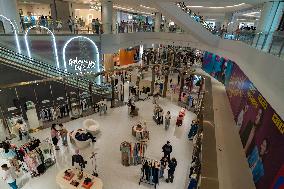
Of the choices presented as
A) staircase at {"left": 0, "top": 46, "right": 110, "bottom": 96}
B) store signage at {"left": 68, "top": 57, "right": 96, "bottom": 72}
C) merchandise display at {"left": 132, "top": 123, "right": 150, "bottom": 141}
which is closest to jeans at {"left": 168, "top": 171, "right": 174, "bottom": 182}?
merchandise display at {"left": 132, "top": 123, "right": 150, "bottom": 141}

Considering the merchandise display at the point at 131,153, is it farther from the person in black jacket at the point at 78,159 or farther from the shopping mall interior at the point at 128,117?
the person in black jacket at the point at 78,159

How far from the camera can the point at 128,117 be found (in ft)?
36.8

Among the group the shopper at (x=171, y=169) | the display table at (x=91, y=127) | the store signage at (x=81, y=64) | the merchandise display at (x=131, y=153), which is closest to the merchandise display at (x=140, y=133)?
the merchandise display at (x=131, y=153)

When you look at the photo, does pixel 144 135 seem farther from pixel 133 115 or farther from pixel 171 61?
pixel 171 61

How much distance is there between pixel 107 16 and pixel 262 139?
46.7 feet

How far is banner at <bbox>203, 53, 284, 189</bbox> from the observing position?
5523 millimetres

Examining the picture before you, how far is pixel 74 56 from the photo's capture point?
13984mm

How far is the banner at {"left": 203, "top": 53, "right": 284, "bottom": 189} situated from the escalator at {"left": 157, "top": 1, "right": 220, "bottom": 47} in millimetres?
5777

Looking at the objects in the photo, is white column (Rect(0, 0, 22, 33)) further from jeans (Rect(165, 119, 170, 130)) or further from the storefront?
jeans (Rect(165, 119, 170, 130))

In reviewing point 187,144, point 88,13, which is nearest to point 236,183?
point 187,144

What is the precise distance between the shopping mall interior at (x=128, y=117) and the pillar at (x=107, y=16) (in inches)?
3.4

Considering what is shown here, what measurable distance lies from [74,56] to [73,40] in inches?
42.4

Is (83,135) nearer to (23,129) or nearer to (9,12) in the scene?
(23,129)

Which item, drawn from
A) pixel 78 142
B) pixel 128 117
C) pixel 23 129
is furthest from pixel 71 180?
pixel 128 117
